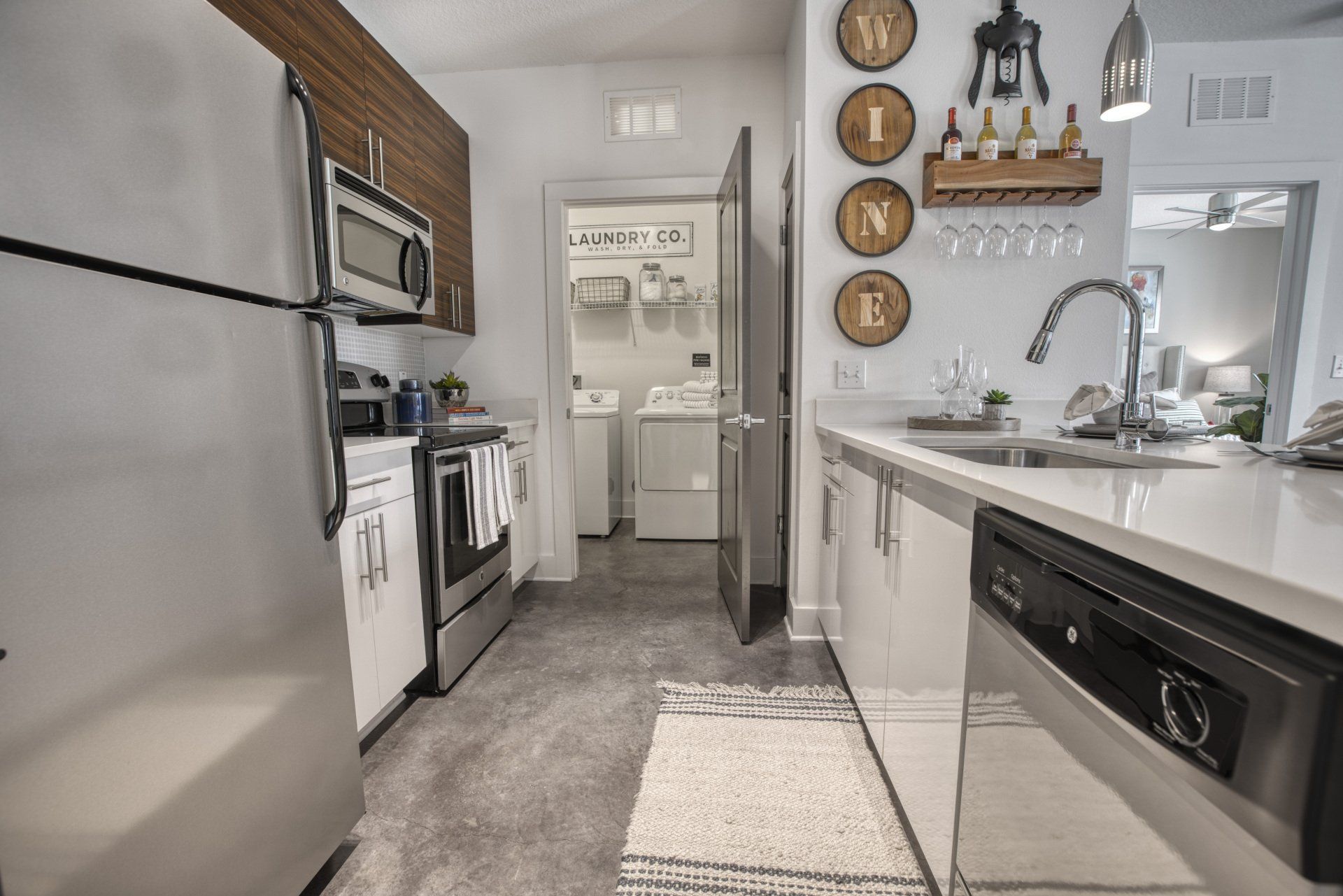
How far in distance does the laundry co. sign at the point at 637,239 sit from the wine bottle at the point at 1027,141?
8.58 feet

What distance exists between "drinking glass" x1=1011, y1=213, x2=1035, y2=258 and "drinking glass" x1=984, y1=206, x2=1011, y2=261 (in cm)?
2

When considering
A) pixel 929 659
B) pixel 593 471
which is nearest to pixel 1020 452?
pixel 929 659

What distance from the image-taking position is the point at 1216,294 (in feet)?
16.6

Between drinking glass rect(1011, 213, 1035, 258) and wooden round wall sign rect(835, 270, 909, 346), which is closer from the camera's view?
drinking glass rect(1011, 213, 1035, 258)

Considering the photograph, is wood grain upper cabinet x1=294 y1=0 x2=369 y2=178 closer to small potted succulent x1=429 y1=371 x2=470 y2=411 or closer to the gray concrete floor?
small potted succulent x1=429 y1=371 x2=470 y2=411

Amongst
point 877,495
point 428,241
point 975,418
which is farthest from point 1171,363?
point 428,241

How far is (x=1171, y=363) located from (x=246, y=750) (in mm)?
6901

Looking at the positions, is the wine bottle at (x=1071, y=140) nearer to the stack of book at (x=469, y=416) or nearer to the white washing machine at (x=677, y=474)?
the white washing machine at (x=677, y=474)

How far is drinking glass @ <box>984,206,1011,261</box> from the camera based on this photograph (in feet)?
6.58

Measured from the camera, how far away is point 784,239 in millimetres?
2666

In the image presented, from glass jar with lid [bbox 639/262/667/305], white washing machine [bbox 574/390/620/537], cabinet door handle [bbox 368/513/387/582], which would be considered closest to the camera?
cabinet door handle [bbox 368/513/387/582]

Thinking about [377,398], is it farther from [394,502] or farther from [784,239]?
[784,239]

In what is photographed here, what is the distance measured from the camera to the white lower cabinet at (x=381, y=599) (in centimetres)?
152

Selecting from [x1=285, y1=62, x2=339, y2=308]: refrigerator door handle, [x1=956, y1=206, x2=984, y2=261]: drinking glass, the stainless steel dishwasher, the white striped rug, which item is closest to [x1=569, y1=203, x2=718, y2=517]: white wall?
[x1=956, y1=206, x2=984, y2=261]: drinking glass
